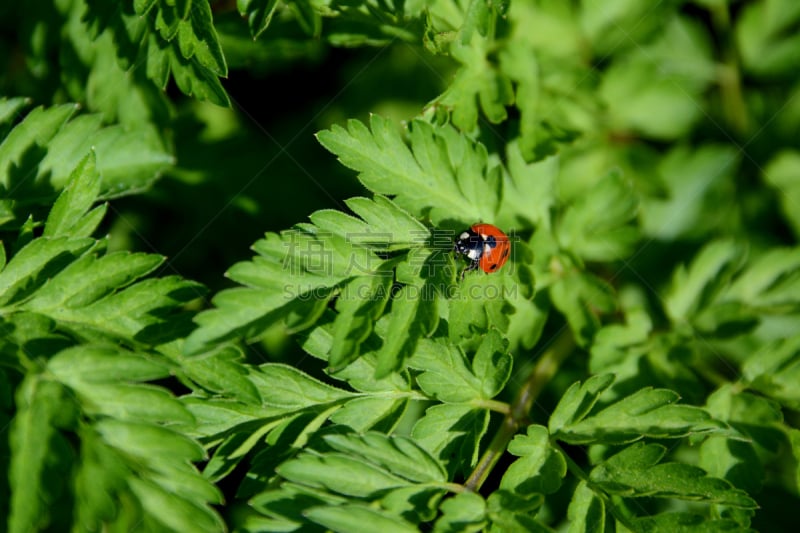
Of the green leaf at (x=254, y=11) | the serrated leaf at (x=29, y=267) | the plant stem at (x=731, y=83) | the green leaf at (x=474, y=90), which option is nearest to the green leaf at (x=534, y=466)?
the green leaf at (x=474, y=90)

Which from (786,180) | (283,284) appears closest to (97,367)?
(283,284)

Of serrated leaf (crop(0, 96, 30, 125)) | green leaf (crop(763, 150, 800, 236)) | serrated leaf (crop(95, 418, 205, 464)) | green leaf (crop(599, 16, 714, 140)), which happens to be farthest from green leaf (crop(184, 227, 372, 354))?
green leaf (crop(763, 150, 800, 236))

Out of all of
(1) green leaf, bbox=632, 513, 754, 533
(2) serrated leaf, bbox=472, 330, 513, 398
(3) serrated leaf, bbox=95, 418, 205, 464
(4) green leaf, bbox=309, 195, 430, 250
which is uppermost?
(4) green leaf, bbox=309, 195, 430, 250

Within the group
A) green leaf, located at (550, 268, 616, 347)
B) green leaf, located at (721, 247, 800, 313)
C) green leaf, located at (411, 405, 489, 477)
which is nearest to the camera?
green leaf, located at (411, 405, 489, 477)

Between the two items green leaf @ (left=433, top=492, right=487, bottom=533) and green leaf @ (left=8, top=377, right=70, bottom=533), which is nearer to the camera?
green leaf @ (left=8, top=377, right=70, bottom=533)

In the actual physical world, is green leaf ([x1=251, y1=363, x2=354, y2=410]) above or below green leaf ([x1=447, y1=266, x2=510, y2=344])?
below

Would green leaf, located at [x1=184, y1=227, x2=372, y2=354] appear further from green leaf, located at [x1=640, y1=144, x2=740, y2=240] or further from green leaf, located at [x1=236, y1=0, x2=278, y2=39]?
green leaf, located at [x1=640, y1=144, x2=740, y2=240]

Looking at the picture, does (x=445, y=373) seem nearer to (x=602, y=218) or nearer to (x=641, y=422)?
(x=641, y=422)

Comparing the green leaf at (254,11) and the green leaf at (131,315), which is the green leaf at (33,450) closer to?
the green leaf at (131,315)

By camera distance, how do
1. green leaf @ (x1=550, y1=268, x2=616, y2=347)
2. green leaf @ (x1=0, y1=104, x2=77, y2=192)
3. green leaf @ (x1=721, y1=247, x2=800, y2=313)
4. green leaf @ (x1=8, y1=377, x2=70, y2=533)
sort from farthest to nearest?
green leaf @ (x1=721, y1=247, x2=800, y2=313), green leaf @ (x1=550, y1=268, x2=616, y2=347), green leaf @ (x1=0, y1=104, x2=77, y2=192), green leaf @ (x1=8, y1=377, x2=70, y2=533)
